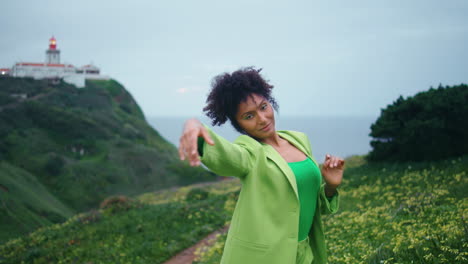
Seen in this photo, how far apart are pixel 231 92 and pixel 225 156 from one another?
0.71 metres

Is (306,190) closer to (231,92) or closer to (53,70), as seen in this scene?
(231,92)

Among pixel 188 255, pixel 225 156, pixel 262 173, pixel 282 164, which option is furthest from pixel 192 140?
pixel 188 255

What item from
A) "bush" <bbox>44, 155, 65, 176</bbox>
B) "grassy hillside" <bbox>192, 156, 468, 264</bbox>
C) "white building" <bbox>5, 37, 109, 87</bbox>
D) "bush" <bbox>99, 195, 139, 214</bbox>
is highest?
"white building" <bbox>5, 37, 109, 87</bbox>

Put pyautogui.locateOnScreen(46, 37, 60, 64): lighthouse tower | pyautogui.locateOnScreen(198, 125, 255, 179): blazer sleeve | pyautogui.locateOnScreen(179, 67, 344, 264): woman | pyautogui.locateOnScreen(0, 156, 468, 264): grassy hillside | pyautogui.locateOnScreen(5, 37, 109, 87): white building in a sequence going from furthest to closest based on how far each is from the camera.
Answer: pyautogui.locateOnScreen(46, 37, 60, 64): lighthouse tower, pyautogui.locateOnScreen(5, 37, 109, 87): white building, pyautogui.locateOnScreen(0, 156, 468, 264): grassy hillside, pyautogui.locateOnScreen(179, 67, 344, 264): woman, pyautogui.locateOnScreen(198, 125, 255, 179): blazer sleeve

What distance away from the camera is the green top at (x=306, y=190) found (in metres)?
2.62

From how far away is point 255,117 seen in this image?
271cm

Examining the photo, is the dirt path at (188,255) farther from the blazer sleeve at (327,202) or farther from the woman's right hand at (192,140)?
the woman's right hand at (192,140)

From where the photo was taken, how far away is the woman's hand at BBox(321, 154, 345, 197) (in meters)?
2.84

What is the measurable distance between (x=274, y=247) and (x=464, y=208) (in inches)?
159

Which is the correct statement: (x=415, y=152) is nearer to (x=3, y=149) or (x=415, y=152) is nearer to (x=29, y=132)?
(x=3, y=149)

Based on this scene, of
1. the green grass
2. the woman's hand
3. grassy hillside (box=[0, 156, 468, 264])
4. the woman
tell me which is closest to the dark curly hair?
the woman

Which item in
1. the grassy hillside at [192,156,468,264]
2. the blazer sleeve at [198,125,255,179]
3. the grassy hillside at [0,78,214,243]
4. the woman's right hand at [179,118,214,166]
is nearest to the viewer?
the woman's right hand at [179,118,214,166]

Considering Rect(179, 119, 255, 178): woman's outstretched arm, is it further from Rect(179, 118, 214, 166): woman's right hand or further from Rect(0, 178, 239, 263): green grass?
Rect(0, 178, 239, 263): green grass

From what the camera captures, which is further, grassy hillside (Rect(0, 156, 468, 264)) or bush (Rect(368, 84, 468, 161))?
bush (Rect(368, 84, 468, 161))
